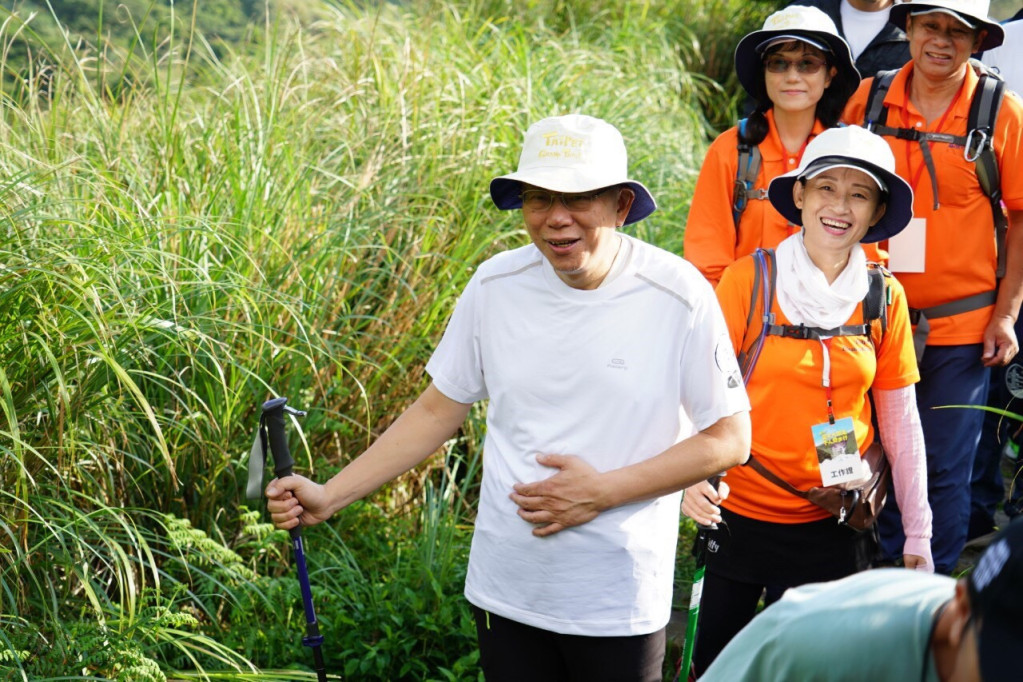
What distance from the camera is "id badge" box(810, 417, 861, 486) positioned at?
11.6ft

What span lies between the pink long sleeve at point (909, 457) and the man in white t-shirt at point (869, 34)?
2.01m

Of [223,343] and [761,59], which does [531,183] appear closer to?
[223,343]

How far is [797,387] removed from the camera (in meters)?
3.52

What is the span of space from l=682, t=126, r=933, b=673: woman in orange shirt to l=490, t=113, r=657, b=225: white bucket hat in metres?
0.81

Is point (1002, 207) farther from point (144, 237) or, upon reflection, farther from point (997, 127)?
point (144, 237)

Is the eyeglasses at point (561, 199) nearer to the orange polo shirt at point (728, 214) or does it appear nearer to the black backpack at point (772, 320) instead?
the black backpack at point (772, 320)

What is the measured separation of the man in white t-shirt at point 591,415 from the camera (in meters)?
2.82

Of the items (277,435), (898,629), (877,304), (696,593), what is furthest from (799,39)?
(898,629)

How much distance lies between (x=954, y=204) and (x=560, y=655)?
242 cm

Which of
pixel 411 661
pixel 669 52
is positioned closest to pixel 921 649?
pixel 411 661

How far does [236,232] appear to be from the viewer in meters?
4.85

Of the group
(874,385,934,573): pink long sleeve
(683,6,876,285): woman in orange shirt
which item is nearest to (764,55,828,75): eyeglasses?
(683,6,876,285): woman in orange shirt

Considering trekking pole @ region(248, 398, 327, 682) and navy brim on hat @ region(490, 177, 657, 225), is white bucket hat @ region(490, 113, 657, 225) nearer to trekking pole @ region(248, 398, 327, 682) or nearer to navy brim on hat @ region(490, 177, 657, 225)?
navy brim on hat @ region(490, 177, 657, 225)

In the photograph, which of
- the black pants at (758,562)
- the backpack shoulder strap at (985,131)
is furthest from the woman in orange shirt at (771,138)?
the black pants at (758,562)
